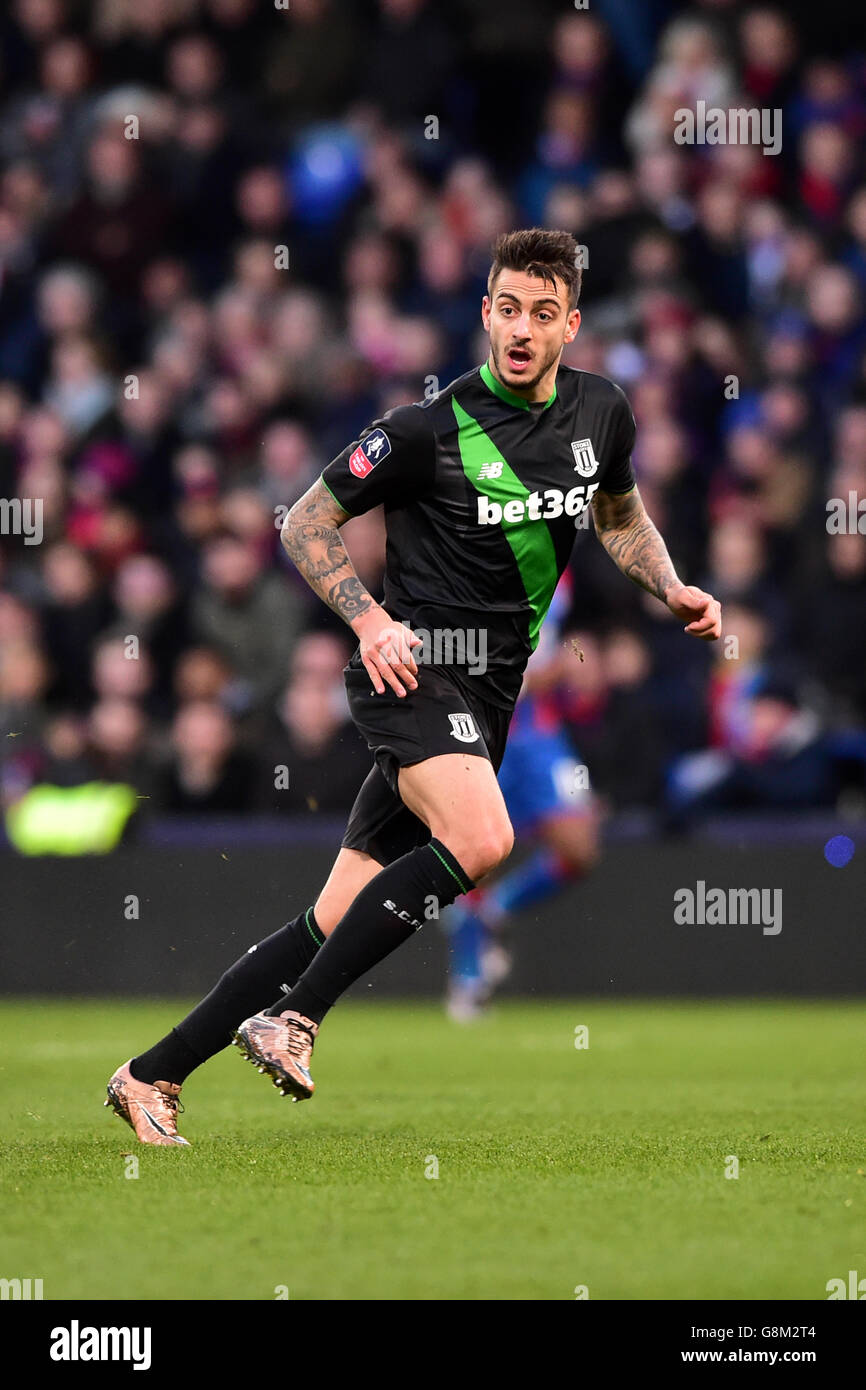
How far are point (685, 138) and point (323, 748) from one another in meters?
4.75

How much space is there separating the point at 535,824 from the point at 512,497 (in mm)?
4500

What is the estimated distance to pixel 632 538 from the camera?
5.43 m

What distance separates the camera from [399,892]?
470cm

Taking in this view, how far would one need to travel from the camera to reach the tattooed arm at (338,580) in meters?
4.71

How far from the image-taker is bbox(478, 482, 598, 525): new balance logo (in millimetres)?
5012

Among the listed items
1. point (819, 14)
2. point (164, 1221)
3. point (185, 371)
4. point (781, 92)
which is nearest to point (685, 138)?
point (781, 92)

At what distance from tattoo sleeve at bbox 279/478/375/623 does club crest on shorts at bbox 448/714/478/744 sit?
0.33 m

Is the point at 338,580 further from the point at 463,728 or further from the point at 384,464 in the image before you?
the point at 463,728

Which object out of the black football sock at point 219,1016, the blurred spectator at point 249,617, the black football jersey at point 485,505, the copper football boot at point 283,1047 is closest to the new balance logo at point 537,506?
the black football jersey at point 485,505

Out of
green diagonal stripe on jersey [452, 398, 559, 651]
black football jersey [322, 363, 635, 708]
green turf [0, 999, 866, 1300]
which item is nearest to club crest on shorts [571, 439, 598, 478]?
black football jersey [322, 363, 635, 708]

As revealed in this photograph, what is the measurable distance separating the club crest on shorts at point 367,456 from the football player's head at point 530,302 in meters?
0.36

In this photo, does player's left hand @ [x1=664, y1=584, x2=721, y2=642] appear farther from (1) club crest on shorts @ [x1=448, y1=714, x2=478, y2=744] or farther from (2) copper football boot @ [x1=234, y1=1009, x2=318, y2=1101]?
(2) copper football boot @ [x1=234, y1=1009, x2=318, y2=1101]

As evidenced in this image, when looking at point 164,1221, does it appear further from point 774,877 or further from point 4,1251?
point 774,877

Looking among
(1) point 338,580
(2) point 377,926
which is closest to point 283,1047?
(2) point 377,926
